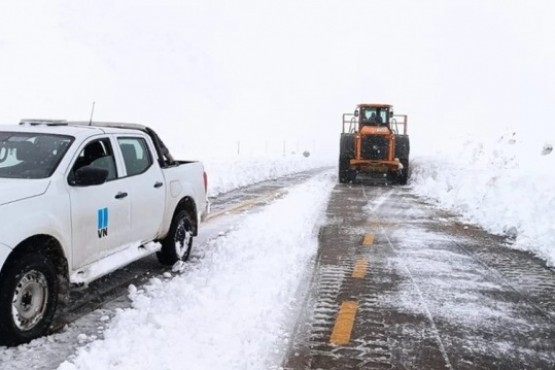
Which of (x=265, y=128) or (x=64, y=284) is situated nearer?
(x=64, y=284)

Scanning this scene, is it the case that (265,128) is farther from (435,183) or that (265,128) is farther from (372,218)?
(372,218)

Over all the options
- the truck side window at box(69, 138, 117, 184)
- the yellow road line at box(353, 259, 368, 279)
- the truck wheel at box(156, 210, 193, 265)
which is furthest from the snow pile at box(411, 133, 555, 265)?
the truck side window at box(69, 138, 117, 184)

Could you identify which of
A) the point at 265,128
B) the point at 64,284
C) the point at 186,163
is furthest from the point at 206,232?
the point at 265,128

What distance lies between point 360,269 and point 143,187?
2.94 meters

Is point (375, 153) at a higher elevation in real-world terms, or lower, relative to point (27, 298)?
higher

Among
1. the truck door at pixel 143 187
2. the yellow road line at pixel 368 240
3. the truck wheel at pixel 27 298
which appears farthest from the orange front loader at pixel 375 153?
the truck wheel at pixel 27 298

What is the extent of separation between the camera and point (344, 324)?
199 inches

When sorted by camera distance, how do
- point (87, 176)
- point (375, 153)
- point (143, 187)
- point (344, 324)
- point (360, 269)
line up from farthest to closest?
point (375, 153) < point (360, 269) < point (143, 187) < point (344, 324) < point (87, 176)

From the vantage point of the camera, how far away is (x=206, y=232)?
9.68m

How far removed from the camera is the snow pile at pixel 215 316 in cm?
418

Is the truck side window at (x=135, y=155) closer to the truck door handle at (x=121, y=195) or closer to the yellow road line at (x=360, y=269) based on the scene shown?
the truck door handle at (x=121, y=195)

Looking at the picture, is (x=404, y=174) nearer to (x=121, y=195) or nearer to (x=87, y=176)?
(x=121, y=195)

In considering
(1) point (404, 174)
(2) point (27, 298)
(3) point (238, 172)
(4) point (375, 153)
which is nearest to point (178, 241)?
(2) point (27, 298)

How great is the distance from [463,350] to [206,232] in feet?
19.2
